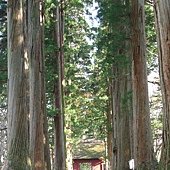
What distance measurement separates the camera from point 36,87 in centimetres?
1317

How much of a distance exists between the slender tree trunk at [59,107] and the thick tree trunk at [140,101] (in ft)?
27.9

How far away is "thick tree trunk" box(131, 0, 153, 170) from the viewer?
10250mm

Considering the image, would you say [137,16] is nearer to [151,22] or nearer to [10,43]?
[10,43]

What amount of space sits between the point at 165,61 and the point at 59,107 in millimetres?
14736

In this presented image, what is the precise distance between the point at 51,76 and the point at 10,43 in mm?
8333

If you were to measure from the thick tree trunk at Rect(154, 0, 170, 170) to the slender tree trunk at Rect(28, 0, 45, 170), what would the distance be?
7834mm

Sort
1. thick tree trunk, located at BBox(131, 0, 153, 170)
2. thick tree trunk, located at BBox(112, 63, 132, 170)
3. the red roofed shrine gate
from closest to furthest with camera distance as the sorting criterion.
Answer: thick tree trunk, located at BBox(131, 0, 153, 170)
thick tree trunk, located at BBox(112, 63, 132, 170)
the red roofed shrine gate

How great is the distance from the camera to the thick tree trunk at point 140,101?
1025cm

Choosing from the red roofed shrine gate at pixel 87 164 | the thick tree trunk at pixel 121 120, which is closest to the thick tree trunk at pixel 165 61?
the thick tree trunk at pixel 121 120

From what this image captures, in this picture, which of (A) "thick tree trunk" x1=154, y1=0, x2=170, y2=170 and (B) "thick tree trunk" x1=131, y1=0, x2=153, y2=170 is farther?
(B) "thick tree trunk" x1=131, y1=0, x2=153, y2=170

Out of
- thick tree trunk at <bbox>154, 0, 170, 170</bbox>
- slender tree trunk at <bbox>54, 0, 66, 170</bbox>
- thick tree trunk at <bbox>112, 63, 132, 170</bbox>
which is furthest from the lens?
slender tree trunk at <bbox>54, 0, 66, 170</bbox>

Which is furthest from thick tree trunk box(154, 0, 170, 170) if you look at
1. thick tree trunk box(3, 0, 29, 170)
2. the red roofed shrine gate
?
the red roofed shrine gate

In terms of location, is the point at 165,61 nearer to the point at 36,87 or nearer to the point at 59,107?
the point at 36,87

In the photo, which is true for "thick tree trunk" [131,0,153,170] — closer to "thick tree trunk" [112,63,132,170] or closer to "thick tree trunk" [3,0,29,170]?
"thick tree trunk" [3,0,29,170]
